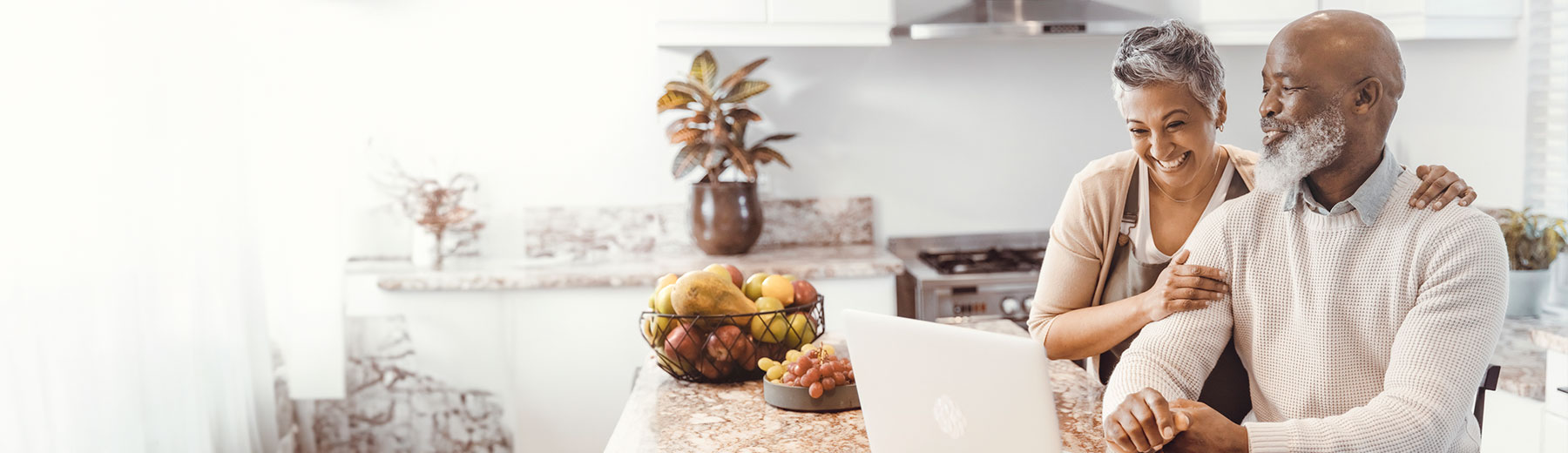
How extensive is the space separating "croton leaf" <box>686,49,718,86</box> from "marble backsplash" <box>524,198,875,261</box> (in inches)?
18.4

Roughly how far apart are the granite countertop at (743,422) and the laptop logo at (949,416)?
0.20m

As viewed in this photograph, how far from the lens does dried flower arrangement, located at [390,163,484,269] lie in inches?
129

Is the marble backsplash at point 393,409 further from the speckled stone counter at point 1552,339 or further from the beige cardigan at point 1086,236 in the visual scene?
the speckled stone counter at point 1552,339

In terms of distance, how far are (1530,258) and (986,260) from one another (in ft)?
4.59

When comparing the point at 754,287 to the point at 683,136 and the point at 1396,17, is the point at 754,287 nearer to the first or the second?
the point at 683,136

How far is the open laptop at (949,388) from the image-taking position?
0.98 meters

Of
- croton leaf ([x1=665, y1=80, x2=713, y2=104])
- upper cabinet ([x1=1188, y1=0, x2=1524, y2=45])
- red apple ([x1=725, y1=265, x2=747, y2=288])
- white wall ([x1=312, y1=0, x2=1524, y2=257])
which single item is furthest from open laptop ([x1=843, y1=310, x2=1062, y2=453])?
upper cabinet ([x1=1188, y1=0, x2=1524, y2=45])

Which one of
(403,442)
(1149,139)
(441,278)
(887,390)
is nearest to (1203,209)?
(1149,139)

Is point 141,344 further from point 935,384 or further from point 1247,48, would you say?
point 1247,48

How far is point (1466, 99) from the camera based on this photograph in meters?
3.48

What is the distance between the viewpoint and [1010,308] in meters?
3.07

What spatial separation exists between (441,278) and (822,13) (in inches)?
52.6

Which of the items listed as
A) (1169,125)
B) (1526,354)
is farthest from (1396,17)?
(1169,125)

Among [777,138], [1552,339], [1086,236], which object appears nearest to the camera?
[1086,236]
